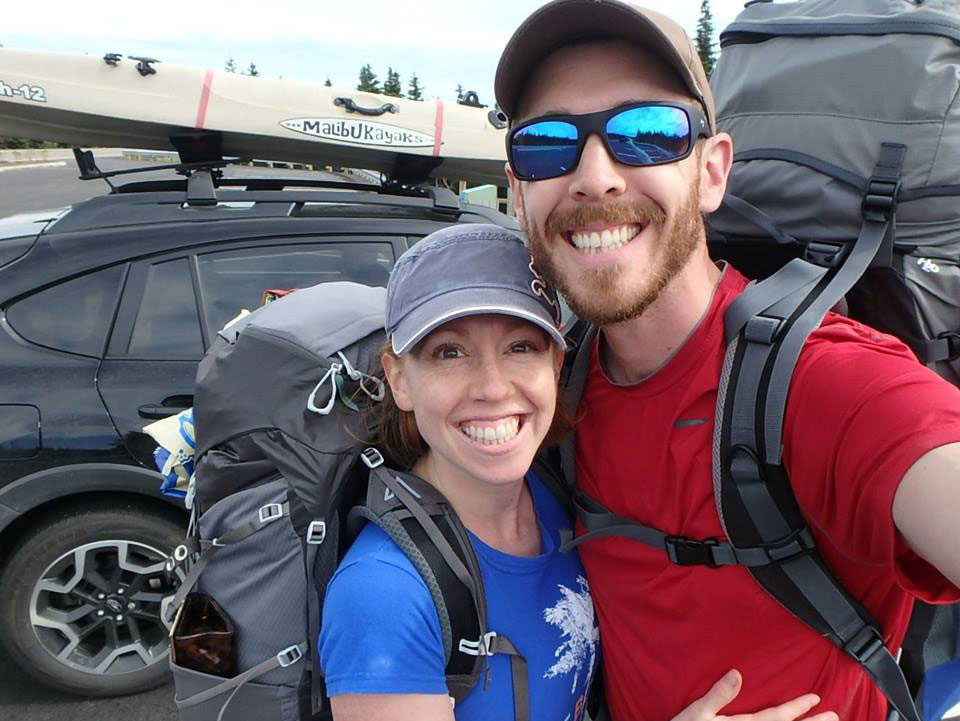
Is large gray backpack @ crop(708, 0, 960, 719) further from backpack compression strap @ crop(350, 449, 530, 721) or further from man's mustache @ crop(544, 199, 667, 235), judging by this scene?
backpack compression strap @ crop(350, 449, 530, 721)

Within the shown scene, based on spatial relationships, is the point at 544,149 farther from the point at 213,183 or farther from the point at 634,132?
the point at 213,183

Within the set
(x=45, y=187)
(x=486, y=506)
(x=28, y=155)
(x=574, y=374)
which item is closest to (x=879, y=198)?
(x=574, y=374)

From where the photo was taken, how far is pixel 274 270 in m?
3.06

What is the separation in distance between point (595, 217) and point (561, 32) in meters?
0.38

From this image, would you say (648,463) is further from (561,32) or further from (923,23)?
(923,23)

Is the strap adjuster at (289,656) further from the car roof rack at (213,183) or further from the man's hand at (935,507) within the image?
the car roof rack at (213,183)

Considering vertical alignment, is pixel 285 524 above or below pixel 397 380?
below

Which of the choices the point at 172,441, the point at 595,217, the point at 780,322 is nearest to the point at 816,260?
the point at 780,322

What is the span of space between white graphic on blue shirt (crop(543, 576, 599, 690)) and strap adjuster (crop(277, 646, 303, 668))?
1.64ft

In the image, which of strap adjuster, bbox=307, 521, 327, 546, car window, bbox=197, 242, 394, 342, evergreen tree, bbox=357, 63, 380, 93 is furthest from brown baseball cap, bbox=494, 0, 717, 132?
evergreen tree, bbox=357, 63, 380, 93

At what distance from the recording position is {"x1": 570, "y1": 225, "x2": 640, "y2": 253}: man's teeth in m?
1.34

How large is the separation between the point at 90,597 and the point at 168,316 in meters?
1.17

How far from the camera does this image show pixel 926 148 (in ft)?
4.22

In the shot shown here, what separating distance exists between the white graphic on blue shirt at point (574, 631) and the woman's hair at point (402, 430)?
0.34m
